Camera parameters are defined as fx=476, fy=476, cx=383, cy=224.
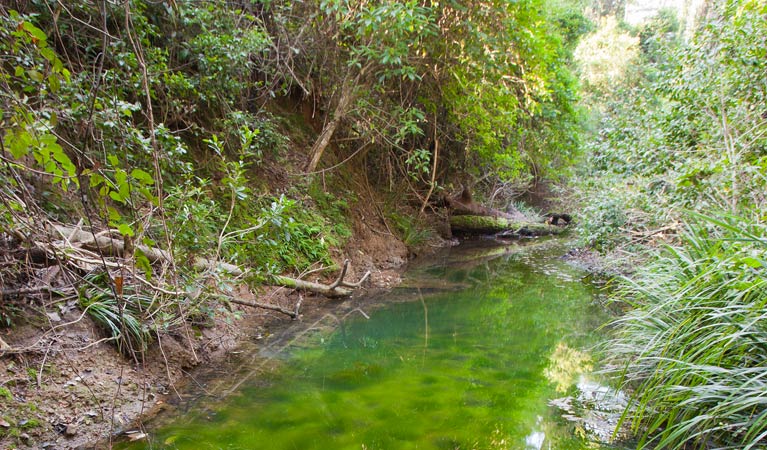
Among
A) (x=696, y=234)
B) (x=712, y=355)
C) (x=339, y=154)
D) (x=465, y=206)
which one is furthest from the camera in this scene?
(x=465, y=206)

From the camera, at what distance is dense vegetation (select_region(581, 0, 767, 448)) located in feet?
8.35

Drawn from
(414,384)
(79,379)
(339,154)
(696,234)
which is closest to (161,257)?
(79,379)

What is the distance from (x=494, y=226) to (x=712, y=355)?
11.7 m

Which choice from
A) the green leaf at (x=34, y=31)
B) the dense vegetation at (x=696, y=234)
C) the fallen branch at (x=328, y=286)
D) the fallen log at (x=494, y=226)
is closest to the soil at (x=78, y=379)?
the fallen branch at (x=328, y=286)

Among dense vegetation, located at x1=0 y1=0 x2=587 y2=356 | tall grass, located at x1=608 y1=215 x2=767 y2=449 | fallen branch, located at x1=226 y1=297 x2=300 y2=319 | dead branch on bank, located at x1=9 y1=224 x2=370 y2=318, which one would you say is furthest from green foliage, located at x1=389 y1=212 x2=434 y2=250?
tall grass, located at x1=608 y1=215 x2=767 y2=449

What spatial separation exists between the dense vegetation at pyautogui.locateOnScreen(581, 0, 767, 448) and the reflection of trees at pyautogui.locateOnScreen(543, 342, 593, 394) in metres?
0.32

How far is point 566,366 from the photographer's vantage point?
4.41 meters

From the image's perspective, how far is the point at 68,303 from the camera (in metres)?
3.45

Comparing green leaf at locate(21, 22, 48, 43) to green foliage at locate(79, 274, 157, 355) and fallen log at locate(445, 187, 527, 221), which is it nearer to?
green foliage at locate(79, 274, 157, 355)

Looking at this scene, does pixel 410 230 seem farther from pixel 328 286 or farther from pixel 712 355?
pixel 712 355

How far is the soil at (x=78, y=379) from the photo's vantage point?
281 cm

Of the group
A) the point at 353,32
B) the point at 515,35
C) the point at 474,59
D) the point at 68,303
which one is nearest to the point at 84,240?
the point at 68,303

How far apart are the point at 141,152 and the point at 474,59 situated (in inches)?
219

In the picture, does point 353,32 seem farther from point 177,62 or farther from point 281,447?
point 281,447
